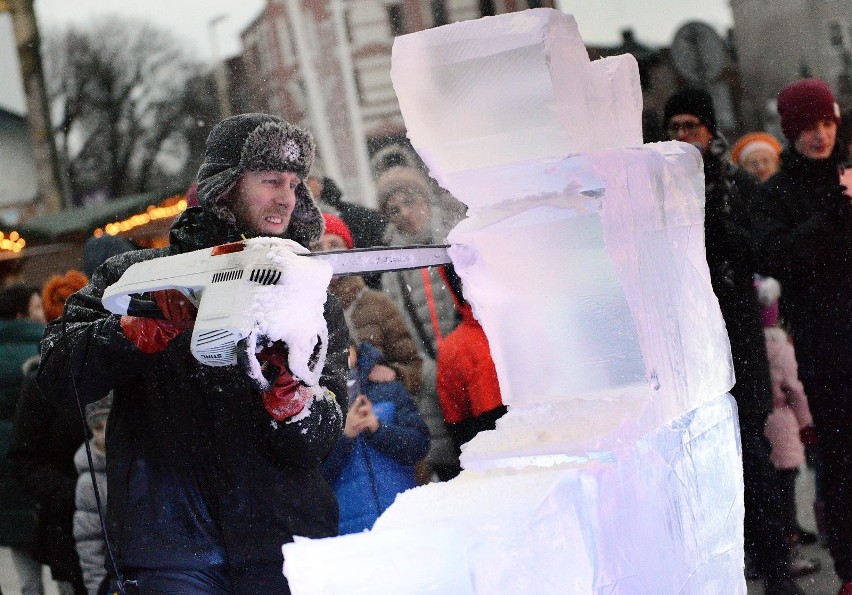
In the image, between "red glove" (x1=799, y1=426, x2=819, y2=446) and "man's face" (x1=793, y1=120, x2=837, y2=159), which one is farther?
"red glove" (x1=799, y1=426, x2=819, y2=446)

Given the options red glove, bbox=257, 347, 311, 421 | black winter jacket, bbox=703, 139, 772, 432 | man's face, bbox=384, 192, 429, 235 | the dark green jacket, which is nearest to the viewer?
red glove, bbox=257, 347, 311, 421

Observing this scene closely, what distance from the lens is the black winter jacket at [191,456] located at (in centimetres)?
224

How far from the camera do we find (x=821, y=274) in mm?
3414

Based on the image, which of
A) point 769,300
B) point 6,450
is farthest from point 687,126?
point 6,450

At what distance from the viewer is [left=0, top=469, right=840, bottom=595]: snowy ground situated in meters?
3.55

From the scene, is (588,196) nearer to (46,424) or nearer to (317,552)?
(317,552)

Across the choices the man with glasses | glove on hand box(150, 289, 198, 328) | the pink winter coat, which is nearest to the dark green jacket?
glove on hand box(150, 289, 198, 328)

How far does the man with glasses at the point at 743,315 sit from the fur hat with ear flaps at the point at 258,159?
1.38 metres

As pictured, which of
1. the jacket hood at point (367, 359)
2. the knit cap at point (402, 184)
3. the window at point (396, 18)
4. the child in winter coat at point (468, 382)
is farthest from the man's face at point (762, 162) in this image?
the window at point (396, 18)

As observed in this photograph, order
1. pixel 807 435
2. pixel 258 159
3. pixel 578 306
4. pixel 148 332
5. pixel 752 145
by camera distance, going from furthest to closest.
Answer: pixel 752 145 → pixel 807 435 → pixel 258 159 → pixel 148 332 → pixel 578 306

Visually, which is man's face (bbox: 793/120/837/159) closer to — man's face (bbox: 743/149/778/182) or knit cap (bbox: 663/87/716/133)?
knit cap (bbox: 663/87/716/133)

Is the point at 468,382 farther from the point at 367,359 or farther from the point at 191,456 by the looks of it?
the point at 191,456

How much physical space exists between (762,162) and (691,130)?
94 cm

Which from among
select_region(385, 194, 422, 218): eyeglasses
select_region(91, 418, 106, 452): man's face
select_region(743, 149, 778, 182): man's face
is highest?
select_region(385, 194, 422, 218): eyeglasses
